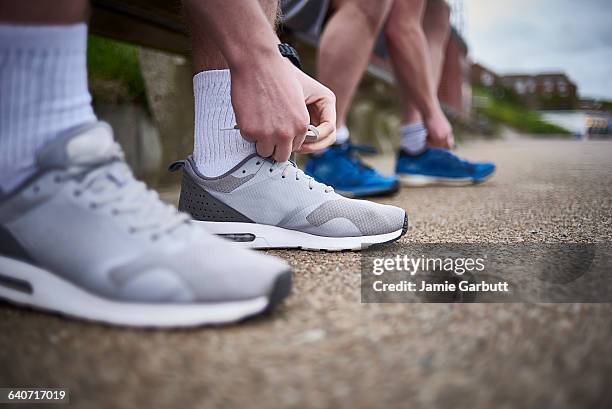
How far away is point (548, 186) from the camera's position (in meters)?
1.54

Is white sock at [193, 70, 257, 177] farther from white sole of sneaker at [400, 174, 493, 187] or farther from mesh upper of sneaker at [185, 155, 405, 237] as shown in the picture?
white sole of sneaker at [400, 174, 493, 187]

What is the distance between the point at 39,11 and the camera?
461 mm

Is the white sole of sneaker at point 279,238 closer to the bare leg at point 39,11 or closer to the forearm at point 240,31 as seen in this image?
the forearm at point 240,31

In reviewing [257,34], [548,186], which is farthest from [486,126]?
[257,34]

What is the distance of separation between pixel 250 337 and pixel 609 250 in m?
0.55

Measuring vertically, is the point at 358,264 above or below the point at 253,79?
below

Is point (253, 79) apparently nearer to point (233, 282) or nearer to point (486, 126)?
point (233, 282)

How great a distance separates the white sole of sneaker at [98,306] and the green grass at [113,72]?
100 centimetres

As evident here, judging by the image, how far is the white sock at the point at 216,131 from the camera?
2.40 ft

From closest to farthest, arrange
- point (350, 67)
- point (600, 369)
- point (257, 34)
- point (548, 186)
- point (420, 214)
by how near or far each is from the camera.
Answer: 1. point (600, 369)
2. point (257, 34)
3. point (420, 214)
4. point (350, 67)
5. point (548, 186)

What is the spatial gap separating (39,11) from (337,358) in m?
0.38

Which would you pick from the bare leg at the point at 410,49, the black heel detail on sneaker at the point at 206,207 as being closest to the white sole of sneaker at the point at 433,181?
the bare leg at the point at 410,49

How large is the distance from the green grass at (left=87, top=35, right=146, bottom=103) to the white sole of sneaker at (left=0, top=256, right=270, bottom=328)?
1001mm

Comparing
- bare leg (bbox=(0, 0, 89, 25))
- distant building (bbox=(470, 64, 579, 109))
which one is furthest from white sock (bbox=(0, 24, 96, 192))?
distant building (bbox=(470, 64, 579, 109))
